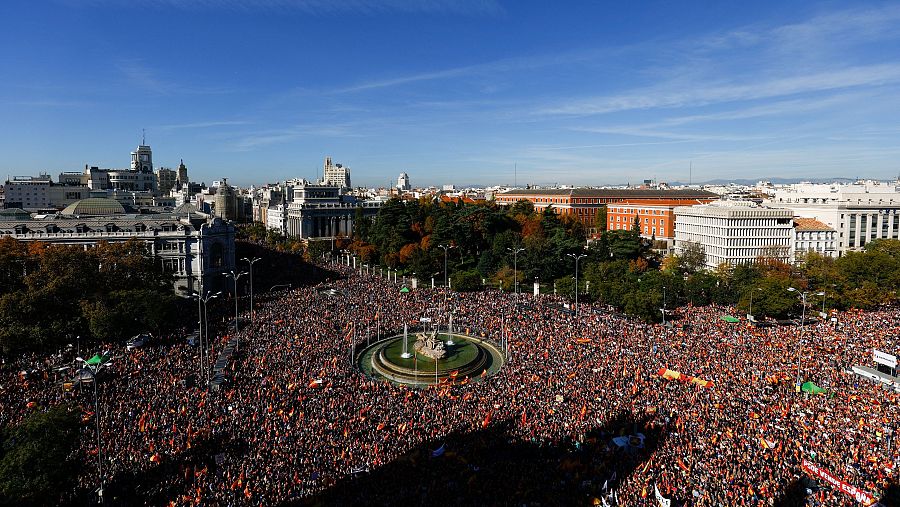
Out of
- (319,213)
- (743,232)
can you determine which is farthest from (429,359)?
(319,213)

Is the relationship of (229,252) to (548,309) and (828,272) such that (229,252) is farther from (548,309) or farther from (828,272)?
(828,272)

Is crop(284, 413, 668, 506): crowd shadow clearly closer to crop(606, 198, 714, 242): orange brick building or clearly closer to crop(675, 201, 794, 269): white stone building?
crop(675, 201, 794, 269): white stone building

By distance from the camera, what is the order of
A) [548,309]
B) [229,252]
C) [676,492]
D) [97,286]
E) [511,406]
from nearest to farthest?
1. [676,492]
2. [511,406]
3. [97,286]
4. [548,309]
5. [229,252]

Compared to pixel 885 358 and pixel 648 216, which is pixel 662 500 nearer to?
pixel 885 358

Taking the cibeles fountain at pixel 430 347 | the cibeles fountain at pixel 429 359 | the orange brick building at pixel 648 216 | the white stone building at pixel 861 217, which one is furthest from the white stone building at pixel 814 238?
the cibeles fountain at pixel 430 347

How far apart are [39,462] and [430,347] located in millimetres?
19659

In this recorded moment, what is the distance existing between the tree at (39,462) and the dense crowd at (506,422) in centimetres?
190

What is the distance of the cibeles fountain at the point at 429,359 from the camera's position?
29.7 meters

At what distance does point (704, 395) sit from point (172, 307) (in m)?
31.3

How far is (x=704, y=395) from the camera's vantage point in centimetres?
2350

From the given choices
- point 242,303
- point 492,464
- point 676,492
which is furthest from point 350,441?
point 242,303

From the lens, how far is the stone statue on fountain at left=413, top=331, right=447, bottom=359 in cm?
3184

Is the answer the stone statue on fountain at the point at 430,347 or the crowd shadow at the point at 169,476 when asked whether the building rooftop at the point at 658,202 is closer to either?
the stone statue on fountain at the point at 430,347

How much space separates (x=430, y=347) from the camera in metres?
32.3
